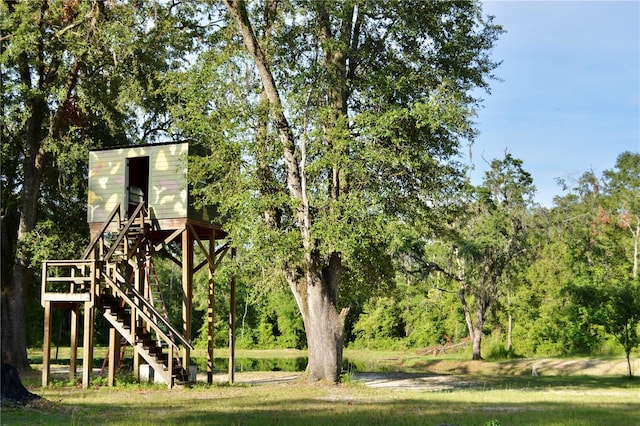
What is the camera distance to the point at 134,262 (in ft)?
67.6

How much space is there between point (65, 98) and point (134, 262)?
6290 millimetres

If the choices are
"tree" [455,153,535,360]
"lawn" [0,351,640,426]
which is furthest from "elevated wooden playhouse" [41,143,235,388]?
"tree" [455,153,535,360]

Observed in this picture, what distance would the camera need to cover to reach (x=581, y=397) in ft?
52.0

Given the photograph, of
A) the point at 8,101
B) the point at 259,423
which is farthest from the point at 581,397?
the point at 8,101

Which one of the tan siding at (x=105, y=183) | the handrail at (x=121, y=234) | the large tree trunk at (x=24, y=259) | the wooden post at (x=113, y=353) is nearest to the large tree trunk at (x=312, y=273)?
the handrail at (x=121, y=234)

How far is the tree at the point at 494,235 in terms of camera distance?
3167 centimetres

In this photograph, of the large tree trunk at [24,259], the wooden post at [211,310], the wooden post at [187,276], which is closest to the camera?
the wooden post at [187,276]

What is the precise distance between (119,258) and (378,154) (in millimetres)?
8079

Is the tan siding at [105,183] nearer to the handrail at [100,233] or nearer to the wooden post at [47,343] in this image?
the handrail at [100,233]

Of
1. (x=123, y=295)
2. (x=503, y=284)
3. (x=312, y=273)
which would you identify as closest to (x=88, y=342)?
(x=123, y=295)

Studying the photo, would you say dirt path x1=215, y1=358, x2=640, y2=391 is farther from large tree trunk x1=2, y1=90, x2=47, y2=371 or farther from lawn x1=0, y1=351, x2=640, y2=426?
large tree trunk x1=2, y1=90, x2=47, y2=371

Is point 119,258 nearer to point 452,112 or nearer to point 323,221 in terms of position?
point 323,221

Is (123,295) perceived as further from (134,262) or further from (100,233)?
(134,262)

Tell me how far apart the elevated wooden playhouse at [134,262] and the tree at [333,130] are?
1299 mm
